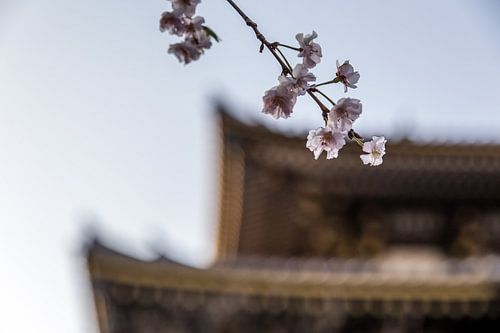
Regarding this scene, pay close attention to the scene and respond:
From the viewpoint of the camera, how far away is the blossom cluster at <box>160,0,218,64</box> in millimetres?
2311

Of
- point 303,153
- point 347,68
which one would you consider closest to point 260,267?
point 303,153

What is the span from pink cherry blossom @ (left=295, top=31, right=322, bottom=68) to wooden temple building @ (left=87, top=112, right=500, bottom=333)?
676 centimetres

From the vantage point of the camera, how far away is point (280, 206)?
12602 millimetres

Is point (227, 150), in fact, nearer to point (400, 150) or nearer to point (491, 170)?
point (400, 150)

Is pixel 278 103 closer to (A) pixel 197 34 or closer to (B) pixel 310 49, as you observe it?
(B) pixel 310 49

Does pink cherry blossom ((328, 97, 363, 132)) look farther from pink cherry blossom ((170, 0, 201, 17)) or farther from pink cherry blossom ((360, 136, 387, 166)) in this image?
pink cherry blossom ((170, 0, 201, 17))

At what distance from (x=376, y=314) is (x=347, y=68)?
7778 mm

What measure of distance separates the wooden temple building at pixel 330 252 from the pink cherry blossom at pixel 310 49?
266 inches

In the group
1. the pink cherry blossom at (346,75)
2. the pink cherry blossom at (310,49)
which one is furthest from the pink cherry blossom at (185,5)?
the pink cherry blossom at (346,75)

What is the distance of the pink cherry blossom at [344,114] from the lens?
2232 mm

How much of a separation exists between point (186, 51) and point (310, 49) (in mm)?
348

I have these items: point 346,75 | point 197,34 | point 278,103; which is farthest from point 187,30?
point 346,75

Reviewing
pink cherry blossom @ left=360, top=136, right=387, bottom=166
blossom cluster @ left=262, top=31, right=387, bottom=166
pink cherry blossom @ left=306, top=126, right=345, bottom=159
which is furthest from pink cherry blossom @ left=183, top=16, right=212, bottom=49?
pink cherry blossom @ left=360, top=136, right=387, bottom=166

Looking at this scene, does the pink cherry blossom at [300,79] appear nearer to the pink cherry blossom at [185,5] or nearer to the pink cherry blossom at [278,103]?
the pink cherry blossom at [278,103]
